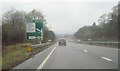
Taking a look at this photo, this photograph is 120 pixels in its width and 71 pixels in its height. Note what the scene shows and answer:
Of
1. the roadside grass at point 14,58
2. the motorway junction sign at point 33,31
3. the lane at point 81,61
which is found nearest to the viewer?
the lane at point 81,61

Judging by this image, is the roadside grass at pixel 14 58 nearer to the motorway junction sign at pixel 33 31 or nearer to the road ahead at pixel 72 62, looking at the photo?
the road ahead at pixel 72 62

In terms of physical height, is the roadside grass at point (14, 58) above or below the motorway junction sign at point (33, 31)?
below

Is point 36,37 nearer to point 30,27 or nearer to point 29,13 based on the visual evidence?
point 30,27

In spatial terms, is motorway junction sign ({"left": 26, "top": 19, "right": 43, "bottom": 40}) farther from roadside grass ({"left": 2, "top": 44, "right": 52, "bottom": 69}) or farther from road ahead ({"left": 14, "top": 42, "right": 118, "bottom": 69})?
road ahead ({"left": 14, "top": 42, "right": 118, "bottom": 69})

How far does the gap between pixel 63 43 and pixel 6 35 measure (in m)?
16.4

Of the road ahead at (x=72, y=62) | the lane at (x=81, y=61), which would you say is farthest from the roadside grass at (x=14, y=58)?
the lane at (x=81, y=61)

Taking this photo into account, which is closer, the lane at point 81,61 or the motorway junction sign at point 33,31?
the lane at point 81,61

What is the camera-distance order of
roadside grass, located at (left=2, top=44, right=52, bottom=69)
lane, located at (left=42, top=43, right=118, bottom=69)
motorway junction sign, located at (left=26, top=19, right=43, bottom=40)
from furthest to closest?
motorway junction sign, located at (left=26, top=19, right=43, bottom=40) < roadside grass, located at (left=2, top=44, right=52, bottom=69) < lane, located at (left=42, top=43, right=118, bottom=69)

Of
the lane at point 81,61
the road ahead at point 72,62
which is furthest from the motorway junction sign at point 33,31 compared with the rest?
the road ahead at point 72,62

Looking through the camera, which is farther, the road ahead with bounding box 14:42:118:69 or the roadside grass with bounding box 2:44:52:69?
the roadside grass with bounding box 2:44:52:69

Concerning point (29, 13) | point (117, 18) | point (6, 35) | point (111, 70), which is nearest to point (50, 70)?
point (111, 70)

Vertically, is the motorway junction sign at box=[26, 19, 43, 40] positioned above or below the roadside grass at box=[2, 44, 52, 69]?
above

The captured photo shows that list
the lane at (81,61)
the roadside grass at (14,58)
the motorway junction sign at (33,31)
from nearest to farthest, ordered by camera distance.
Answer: the lane at (81,61), the roadside grass at (14,58), the motorway junction sign at (33,31)

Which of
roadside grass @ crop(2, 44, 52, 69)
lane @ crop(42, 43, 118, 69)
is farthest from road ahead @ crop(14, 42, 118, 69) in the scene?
roadside grass @ crop(2, 44, 52, 69)
